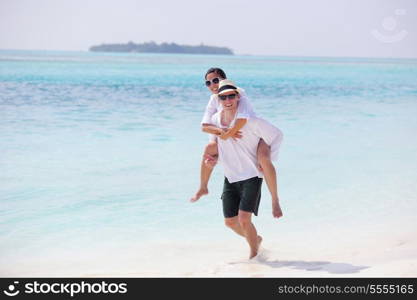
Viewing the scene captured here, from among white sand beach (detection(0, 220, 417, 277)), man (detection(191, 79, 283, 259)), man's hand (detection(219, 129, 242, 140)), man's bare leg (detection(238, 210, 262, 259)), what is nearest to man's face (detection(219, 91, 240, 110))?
man (detection(191, 79, 283, 259))

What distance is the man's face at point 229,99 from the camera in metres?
4.13

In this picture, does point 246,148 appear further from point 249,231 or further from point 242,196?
point 249,231

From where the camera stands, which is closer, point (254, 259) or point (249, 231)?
point (249, 231)

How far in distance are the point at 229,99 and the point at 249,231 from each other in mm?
996

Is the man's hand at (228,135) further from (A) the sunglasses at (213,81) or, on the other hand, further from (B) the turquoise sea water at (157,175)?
(B) the turquoise sea water at (157,175)

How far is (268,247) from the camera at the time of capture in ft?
17.1

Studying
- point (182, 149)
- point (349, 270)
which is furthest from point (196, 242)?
point (182, 149)

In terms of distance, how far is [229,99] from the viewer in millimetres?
4156

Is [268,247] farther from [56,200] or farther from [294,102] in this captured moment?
[294,102]

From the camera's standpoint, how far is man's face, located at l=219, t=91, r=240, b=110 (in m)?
4.13

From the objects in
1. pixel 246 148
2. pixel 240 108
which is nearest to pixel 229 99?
pixel 240 108

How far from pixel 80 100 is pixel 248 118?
14304 mm

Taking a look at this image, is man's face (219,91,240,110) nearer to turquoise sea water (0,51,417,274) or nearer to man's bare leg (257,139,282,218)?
man's bare leg (257,139,282,218)

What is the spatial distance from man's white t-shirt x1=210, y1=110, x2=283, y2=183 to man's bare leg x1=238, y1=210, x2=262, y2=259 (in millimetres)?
256
